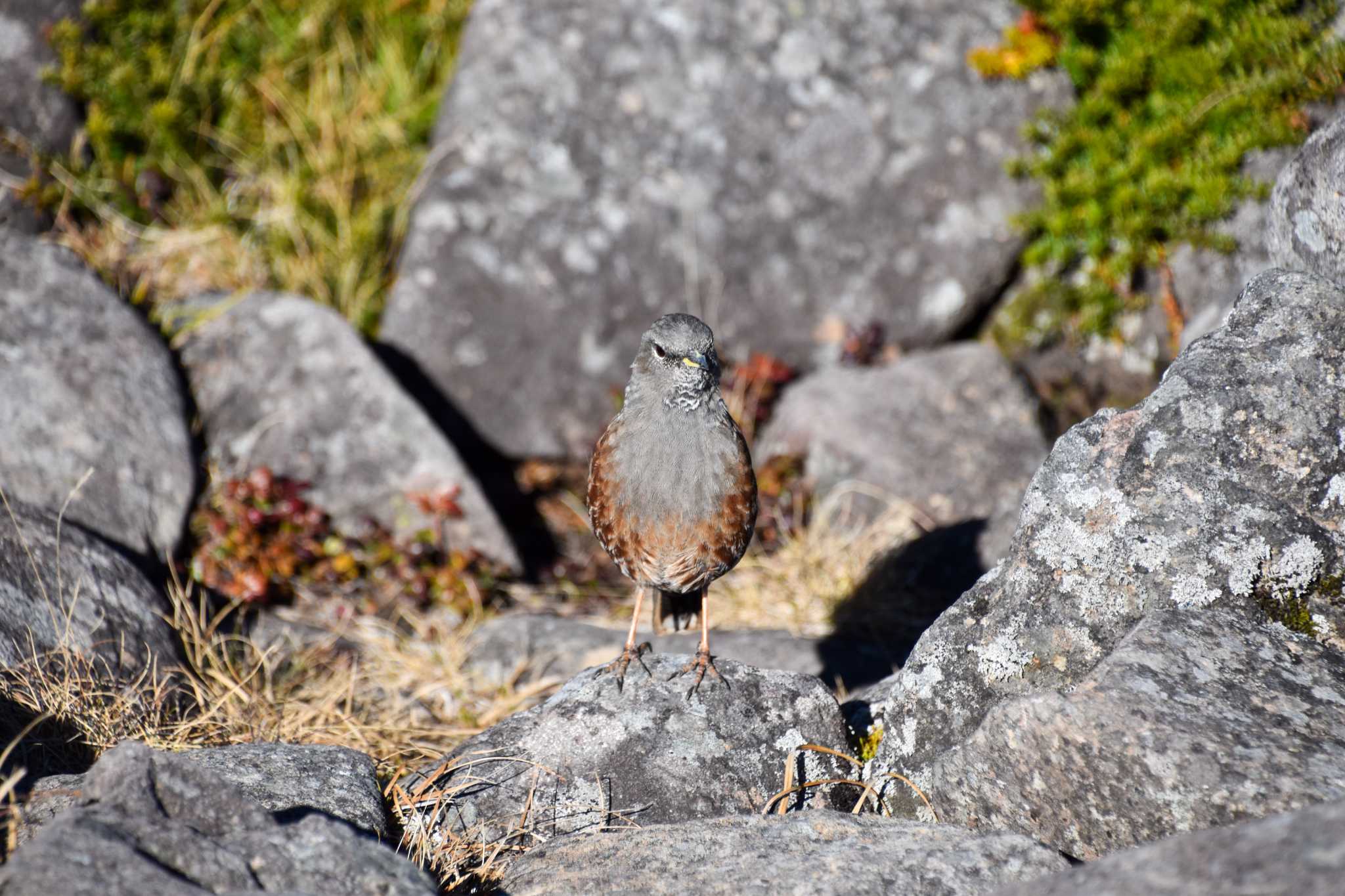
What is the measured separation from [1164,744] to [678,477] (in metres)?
1.98

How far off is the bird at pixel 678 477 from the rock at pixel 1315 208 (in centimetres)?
231

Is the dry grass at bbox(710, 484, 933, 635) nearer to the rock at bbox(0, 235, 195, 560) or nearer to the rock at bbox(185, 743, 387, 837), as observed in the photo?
the rock at bbox(185, 743, 387, 837)

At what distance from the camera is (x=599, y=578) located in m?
7.43

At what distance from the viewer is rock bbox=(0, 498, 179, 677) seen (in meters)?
4.47

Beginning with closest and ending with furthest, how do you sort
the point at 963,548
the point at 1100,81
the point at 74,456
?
the point at 74,456 < the point at 963,548 < the point at 1100,81

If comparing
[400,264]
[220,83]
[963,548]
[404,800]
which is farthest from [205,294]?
[963,548]

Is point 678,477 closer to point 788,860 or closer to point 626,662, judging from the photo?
point 626,662

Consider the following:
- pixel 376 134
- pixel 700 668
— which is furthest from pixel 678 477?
pixel 376 134

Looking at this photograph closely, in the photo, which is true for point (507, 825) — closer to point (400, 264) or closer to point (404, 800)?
point (404, 800)

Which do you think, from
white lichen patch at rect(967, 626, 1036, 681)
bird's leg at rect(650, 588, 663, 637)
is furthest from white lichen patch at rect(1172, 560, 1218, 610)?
bird's leg at rect(650, 588, 663, 637)

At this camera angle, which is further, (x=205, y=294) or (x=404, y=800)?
(x=205, y=294)

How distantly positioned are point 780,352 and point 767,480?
110 cm

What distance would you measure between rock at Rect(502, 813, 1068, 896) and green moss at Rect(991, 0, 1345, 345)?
491 centimetres

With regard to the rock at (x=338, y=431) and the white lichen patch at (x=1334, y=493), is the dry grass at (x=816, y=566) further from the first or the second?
the white lichen patch at (x=1334, y=493)
